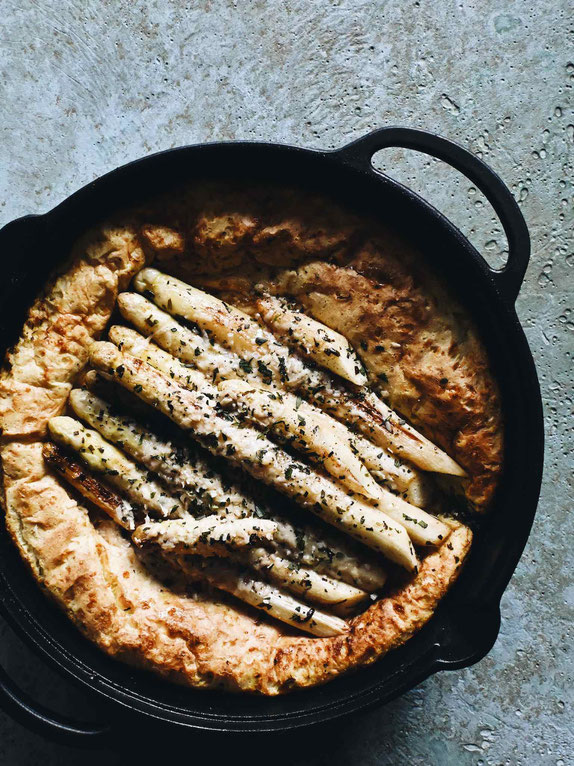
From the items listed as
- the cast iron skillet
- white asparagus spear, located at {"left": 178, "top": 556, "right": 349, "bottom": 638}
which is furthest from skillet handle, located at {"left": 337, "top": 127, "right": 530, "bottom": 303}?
white asparagus spear, located at {"left": 178, "top": 556, "right": 349, "bottom": 638}

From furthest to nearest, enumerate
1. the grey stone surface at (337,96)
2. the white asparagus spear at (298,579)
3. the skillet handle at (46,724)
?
the grey stone surface at (337,96)
the white asparagus spear at (298,579)
the skillet handle at (46,724)

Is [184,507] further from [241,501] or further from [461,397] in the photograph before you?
[461,397]

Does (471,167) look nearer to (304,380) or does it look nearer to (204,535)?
(304,380)

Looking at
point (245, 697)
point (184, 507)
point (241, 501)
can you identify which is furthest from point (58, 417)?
point (245, 697)

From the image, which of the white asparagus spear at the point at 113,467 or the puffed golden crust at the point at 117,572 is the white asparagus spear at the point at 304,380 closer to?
the puffed golden crust at the point at 117,572

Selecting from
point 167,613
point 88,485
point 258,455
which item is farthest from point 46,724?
point 258,455

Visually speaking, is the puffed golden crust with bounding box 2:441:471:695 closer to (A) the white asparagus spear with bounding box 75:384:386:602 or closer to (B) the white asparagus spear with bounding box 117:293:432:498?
(A) the white asparagus spear with bounding box 75:384:386:602

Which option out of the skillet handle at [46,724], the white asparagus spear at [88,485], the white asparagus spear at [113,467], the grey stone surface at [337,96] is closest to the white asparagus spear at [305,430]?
the white asparagus spear at [113,467]
